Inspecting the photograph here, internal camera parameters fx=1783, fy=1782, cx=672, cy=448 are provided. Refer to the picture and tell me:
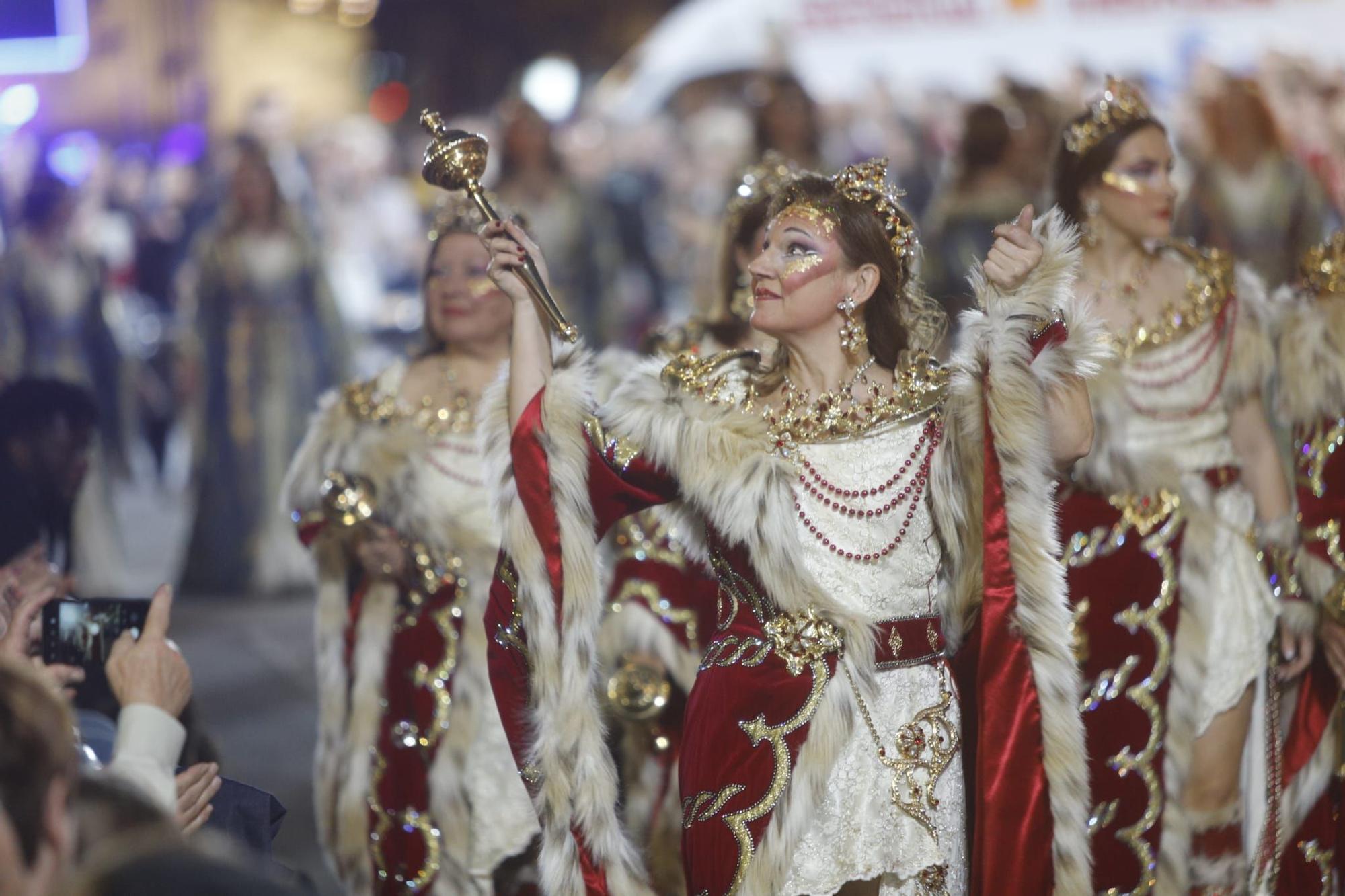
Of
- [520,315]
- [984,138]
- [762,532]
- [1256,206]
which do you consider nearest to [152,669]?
[520,315]

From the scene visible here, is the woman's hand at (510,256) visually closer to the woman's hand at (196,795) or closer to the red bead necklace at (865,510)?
the red bead necklace at (865,510)

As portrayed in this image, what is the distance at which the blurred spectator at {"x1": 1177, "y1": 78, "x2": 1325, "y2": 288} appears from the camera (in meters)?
8.23

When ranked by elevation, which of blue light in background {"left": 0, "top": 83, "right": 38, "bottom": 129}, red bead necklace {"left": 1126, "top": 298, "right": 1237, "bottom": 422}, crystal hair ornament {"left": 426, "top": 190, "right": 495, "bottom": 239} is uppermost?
blue light in background {"left": 0, "top": 83, "right": 38, "bottom": 129}

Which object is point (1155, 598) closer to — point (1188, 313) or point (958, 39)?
point (1188, 313)

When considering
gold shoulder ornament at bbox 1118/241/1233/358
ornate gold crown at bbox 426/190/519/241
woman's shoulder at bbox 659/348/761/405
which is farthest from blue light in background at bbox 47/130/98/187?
woman's shoulder at bbox 659/348/761/405

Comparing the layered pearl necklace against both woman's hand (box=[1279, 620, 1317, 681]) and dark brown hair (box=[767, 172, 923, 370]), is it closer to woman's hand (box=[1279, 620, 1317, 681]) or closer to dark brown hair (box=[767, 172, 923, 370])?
dark brown hair (box=[767, 172, 923, 370])

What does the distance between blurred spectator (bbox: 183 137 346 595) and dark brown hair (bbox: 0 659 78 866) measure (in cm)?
667

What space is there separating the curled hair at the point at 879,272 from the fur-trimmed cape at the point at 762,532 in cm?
11

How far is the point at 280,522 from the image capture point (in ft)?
29.3

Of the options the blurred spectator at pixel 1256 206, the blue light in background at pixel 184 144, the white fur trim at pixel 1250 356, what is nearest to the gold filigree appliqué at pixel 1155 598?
the white fur trim at pixel 1250 356

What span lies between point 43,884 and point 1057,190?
10.4 ft

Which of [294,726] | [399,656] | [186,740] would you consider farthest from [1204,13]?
[186,740]

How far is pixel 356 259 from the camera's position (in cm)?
1485

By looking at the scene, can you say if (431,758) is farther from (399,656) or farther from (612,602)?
(612,602)
